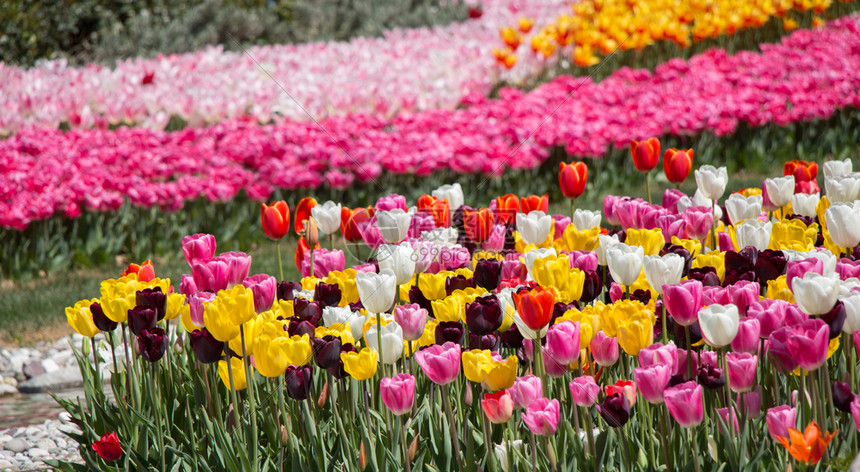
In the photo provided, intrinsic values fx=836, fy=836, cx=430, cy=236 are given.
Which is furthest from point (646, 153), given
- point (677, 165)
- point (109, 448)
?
point (109, 448)

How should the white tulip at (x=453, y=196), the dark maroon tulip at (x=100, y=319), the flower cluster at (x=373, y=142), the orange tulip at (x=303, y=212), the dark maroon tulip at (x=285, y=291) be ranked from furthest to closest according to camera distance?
the flower cluster at (x=373, y=142) → the white tulip at (x=453, y=196) → the orange tulip at (x=303, y=212) → the dark maroon tulip at (x=285, y=291) → the dark maroon tulip at (x=100, y=319)

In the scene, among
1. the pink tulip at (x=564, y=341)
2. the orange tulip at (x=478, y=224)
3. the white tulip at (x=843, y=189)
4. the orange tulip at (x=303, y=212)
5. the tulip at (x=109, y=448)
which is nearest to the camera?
the pink tulip at (x=564, y=341)

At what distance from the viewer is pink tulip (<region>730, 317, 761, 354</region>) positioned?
166 cm

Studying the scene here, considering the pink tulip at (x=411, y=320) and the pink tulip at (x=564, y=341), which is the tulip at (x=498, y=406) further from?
the pink tulip at (x=411, y=320)

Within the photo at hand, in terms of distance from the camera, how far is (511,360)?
1706mm

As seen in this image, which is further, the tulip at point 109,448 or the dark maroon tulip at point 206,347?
the tulip at point 109,448

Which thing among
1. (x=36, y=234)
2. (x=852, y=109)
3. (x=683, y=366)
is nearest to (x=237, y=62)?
(x=36, y=234)

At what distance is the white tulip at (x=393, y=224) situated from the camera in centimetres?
252

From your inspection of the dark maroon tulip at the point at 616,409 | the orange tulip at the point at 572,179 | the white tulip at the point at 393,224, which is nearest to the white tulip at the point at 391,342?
the dark maroon tulip at the point at 616,409

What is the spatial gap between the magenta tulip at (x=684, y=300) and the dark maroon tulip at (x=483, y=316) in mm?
368

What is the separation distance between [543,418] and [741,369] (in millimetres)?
408

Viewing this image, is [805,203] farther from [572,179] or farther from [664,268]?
[664,268]

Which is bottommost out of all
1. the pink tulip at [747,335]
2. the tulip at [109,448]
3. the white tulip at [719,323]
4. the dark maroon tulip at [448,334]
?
the tulip at [109,448]

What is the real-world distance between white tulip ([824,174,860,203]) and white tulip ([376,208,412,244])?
4.38 feet
